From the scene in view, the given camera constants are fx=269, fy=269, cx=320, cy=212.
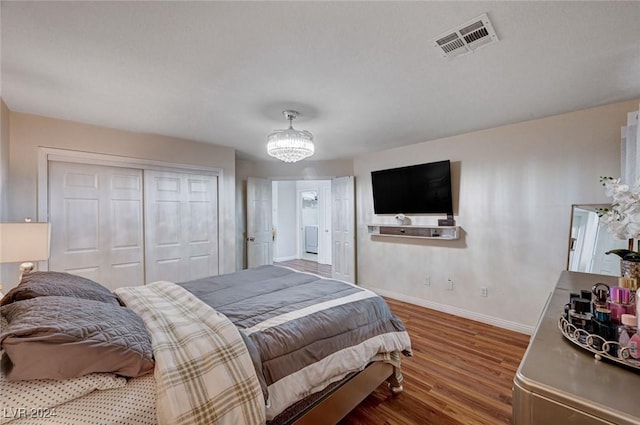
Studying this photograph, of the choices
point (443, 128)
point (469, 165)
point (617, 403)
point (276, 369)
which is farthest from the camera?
point (469, 165)

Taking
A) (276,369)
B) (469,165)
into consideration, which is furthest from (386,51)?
(469,165)

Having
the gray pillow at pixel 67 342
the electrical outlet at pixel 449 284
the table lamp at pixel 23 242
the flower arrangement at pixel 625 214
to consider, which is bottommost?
the electrical outlet at pixel 449 284

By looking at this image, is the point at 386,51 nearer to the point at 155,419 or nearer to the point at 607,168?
the point at 155,419

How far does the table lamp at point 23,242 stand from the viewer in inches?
73.9

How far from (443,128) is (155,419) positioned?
360cm

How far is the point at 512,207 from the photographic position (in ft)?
10.5

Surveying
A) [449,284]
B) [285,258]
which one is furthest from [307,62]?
[285,258]

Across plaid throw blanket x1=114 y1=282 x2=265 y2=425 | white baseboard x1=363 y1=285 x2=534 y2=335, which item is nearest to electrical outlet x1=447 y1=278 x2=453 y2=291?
white baseboard x1=363 y1=285 x2=534 y2=335

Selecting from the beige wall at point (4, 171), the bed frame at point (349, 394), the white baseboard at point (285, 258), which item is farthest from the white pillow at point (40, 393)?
the white baseboard at point (285, 258)

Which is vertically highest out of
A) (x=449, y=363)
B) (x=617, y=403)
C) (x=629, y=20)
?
(x=629, y=20)

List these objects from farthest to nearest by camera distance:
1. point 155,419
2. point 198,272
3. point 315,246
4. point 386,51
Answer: point 315,246 < point 198,272 < point 386,51 < point 155,419

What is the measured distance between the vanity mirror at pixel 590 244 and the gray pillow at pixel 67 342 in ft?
11.2

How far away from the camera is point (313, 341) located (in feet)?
5.21

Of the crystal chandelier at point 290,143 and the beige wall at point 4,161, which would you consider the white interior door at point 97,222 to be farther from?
the crystal chandelier at point 290,143
